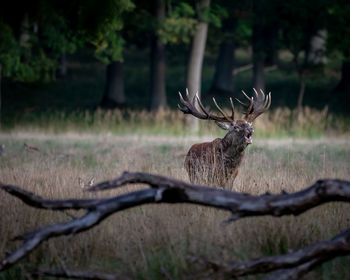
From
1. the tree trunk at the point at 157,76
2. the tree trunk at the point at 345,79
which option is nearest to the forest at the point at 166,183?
the tree trunk at the point at 157,76

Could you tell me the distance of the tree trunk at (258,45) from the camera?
985 inches

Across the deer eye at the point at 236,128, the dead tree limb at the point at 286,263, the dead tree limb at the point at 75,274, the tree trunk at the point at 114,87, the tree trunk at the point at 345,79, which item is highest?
the tree trunk at the point at 345,79

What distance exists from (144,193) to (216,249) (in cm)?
103

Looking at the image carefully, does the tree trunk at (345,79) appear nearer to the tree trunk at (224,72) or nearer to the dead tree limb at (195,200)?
the tree trunk at (224,72)

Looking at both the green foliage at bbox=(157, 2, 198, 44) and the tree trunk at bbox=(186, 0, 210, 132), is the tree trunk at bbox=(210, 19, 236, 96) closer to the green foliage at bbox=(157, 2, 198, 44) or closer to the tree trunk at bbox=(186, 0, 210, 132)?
the tree trunk at bbox=(186, 0, 210, 132)

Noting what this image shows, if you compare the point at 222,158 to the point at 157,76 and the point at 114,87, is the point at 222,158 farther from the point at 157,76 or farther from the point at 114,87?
the point at 114,87

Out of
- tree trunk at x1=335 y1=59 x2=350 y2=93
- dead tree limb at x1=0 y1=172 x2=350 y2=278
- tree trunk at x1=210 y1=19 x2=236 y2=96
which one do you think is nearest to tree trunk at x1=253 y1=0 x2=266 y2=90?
tree trunk at x1=210 y1=19 x2=236 y2=96

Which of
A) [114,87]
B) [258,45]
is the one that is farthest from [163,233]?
[114,87]

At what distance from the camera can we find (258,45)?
2608 cm

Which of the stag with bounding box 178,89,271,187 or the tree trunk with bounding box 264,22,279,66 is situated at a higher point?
the tree trunk with bounding box 264,22,279,66

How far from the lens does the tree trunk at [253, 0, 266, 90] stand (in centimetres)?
2502

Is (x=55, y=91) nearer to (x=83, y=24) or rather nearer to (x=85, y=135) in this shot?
(x=85, y=135)

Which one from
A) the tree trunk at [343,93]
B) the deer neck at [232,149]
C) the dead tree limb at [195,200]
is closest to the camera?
the dead tree limb at [195,200]

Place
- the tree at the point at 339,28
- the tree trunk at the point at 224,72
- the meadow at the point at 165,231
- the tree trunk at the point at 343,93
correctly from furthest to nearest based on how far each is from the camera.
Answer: the tree trunk at the point at 224,72 < the tree trunk at the point at 343,93 < the tree at the point at 339,28 < the meadow at the point at 165,231
